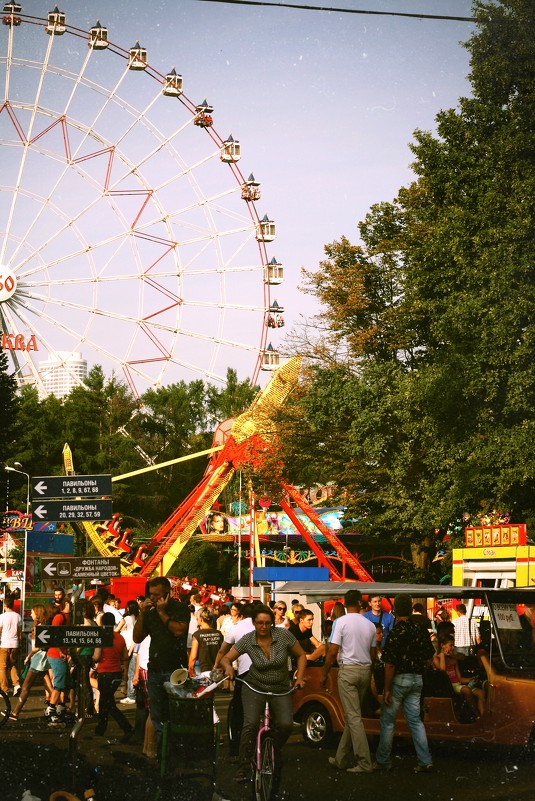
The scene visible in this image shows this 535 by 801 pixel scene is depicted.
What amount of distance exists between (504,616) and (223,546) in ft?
205

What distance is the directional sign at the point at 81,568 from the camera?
62.6ft

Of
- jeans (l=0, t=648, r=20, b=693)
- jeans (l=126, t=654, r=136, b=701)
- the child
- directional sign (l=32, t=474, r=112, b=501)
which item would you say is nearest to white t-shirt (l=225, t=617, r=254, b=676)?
the child

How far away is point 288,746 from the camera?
14.2m

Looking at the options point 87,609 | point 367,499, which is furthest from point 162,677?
point 367,499

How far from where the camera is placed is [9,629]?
19.1 meters

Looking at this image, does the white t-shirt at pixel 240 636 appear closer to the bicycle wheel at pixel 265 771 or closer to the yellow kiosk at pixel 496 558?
the bicycle wheel at pixel 265 771

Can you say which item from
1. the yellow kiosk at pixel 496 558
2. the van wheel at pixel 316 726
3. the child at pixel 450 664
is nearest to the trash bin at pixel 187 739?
the van wheel at pixel 316 726

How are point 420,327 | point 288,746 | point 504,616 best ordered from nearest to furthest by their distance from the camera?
point 504,616 → point 288,746 → point 420,327

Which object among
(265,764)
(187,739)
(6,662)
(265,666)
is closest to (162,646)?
(265,666)

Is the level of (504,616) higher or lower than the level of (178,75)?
lower

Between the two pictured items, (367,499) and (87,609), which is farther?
(367,499)

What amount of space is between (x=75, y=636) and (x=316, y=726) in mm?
4339

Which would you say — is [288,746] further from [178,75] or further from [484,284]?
[178,75]

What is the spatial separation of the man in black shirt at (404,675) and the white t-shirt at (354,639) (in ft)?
1.21
